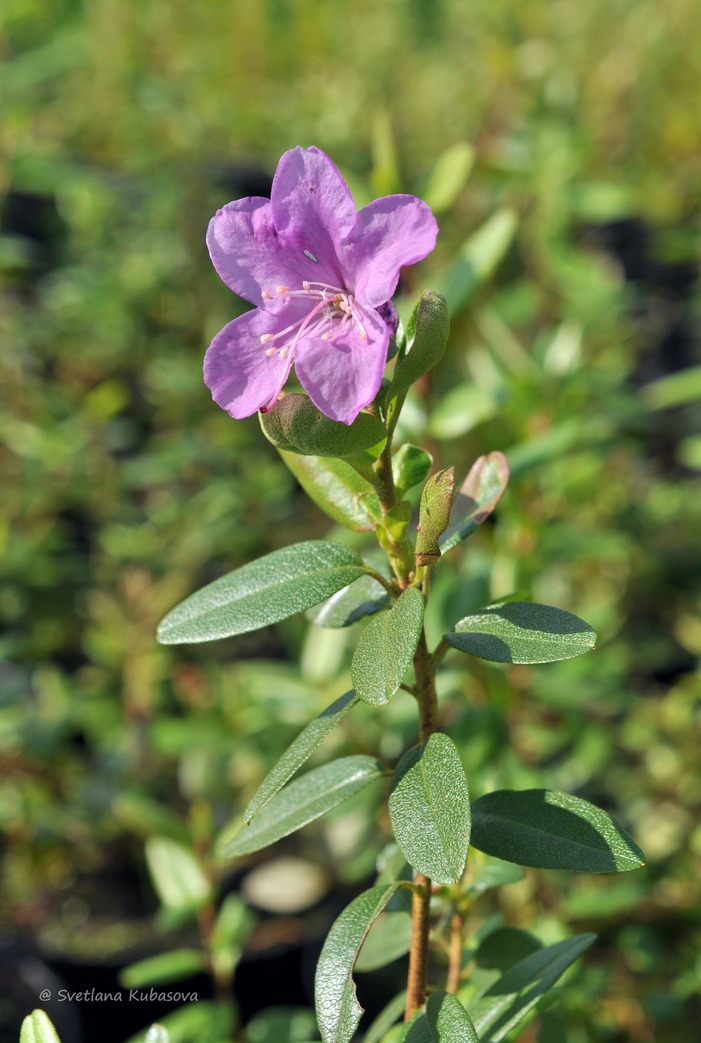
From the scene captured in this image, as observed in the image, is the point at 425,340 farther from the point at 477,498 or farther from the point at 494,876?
the point at 494,876

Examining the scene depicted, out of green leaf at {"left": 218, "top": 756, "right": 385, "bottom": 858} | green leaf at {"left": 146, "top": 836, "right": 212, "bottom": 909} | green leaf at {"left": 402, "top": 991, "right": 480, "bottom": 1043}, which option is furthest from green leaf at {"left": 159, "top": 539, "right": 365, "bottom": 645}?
green leaf at {"left": 146, "top": 836, "right": 212, "bottom": 909}

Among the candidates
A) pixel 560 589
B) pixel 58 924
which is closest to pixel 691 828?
pixel 560 589

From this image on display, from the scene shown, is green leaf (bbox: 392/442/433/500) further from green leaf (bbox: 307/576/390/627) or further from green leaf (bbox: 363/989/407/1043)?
green leaf (bbox: 363/989/407/1043)

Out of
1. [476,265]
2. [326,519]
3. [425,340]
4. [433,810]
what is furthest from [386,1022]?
[326,519]

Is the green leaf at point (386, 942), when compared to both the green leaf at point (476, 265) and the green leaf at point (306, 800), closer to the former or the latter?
the green leaf at point (306, 800)

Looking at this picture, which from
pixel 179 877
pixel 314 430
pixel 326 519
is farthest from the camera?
pixel 326 519

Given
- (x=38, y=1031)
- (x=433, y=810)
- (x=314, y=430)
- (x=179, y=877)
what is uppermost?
(x=314, y=430)
